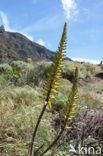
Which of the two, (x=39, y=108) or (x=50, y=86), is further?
(x=39, y=108)

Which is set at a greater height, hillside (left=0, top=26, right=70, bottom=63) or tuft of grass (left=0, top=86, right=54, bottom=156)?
hillside (left=0, top=26, right=70, bottom=63)

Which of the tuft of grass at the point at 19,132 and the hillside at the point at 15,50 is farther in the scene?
the hillside at the point at 15,50

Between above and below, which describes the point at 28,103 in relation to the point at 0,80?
below

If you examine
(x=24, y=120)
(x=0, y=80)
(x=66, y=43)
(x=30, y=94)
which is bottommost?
(x=24, y=120)

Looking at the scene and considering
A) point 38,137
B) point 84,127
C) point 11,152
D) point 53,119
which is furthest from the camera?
point 53,119

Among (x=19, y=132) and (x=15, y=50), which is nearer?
(x=19, y=132)

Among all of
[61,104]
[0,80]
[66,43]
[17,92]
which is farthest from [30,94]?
[66,43]

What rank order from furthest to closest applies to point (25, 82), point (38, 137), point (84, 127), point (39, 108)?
point (25, 82) < point (39, 108) < point (84, 127) < point (38, 137)

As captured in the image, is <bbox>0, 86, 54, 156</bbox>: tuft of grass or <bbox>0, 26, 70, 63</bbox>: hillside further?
<bbox>0, 26, 70, 63</bbox>: hillside

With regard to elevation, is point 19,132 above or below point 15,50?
below

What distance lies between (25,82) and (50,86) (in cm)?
715

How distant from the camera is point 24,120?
3.03 meters

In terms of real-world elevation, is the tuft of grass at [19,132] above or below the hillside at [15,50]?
below

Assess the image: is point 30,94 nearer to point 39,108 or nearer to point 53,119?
point 39,108
